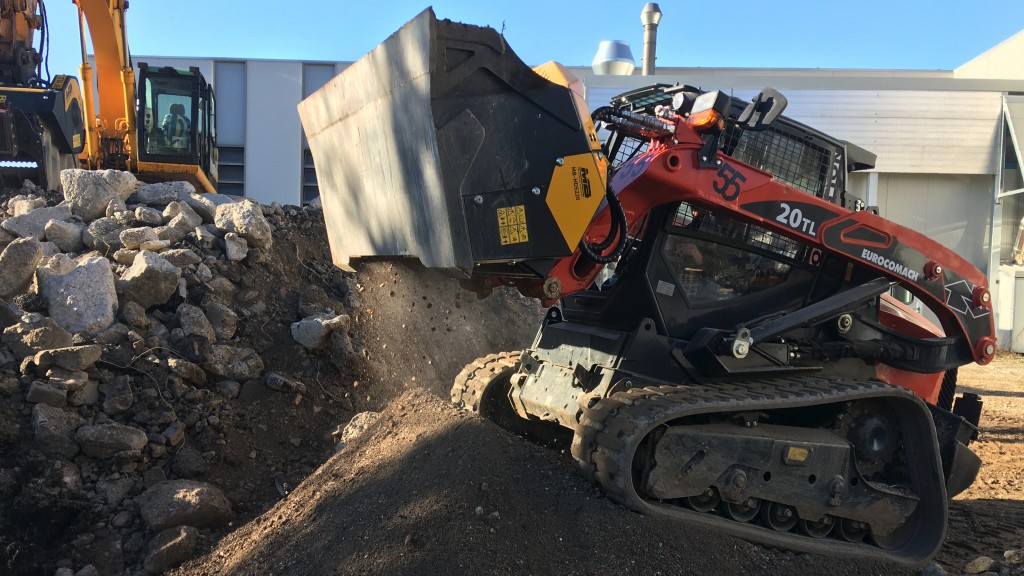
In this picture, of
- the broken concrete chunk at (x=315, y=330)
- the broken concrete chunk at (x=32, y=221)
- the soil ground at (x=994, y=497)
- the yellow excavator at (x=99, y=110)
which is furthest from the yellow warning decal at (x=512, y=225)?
the yellow excavator at (x=99, y=110)

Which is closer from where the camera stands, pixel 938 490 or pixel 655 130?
pixel 655 130

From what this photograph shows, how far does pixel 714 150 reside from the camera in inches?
173

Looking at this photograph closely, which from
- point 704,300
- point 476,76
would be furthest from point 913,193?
point 476,76

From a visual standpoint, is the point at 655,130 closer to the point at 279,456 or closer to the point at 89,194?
the point at 279,456

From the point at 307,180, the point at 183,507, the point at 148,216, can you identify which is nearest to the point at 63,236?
the point at 148,216

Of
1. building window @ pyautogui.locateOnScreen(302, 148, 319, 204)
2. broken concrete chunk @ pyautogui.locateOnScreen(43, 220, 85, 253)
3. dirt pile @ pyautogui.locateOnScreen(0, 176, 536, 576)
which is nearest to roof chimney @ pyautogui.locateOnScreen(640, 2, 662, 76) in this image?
building window @ pyautogui.locateOnScreen(302, 148, 319, 204)

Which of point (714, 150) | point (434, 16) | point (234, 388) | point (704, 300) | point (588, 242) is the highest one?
point (434, 16)

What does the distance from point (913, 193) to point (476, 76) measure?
617 inches

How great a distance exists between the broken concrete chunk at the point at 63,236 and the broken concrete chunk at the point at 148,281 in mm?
1258

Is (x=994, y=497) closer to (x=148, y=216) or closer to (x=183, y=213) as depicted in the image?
(x=183, y=213)

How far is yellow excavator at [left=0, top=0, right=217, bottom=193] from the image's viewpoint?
42.0 feet

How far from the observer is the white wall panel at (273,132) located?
69.1 feet

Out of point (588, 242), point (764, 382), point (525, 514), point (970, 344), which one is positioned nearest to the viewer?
point (525, 514)

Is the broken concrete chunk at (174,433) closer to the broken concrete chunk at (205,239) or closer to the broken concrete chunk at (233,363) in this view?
the broken concrete chunk at (233,363)
